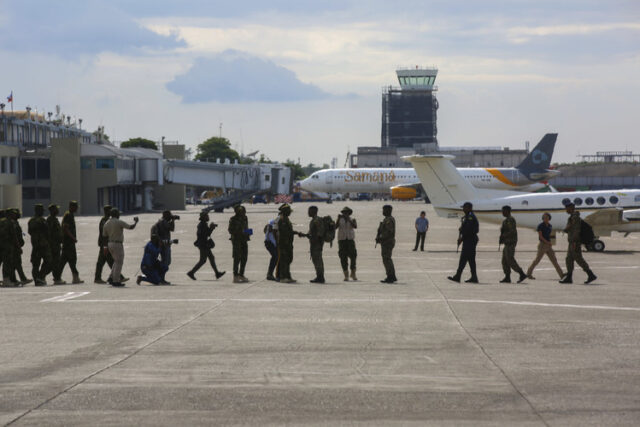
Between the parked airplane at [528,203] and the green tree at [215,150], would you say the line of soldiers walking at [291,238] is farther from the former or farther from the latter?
the green tree at [215,150]

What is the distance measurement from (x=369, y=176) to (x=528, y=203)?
5987cm

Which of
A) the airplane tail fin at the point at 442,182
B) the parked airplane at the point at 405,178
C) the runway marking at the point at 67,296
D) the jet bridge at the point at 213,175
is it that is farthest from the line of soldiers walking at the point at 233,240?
the parked airplane at the point at 405,178

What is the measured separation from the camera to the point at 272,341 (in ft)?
41.5

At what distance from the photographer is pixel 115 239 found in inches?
813

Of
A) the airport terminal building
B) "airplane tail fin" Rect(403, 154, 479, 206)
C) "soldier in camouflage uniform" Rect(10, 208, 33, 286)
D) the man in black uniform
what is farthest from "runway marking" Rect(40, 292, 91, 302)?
the airport terminal building

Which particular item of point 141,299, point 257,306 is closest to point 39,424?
point 257,306

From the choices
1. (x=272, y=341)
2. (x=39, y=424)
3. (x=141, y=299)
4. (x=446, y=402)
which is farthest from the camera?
(x=141, y=299)

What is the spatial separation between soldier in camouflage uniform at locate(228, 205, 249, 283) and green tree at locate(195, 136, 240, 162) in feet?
552

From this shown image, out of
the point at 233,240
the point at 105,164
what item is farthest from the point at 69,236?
the point at 105,164

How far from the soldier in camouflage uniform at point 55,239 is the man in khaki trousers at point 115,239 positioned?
116 centimetres

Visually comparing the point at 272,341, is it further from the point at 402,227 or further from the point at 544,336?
the point at 402,227

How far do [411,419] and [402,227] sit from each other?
45984 mm

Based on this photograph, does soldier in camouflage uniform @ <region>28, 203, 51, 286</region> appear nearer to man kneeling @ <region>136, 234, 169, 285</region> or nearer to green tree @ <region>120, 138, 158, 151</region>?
man kneeling @ <region>136, 234, 169, 285</region>

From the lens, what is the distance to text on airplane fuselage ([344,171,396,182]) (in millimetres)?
94812
